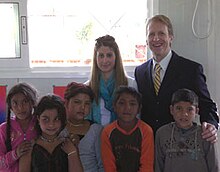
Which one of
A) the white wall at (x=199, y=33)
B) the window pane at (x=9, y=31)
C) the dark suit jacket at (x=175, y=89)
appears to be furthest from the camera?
the window pane at (x=9, y=31)

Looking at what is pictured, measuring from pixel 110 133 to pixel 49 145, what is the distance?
1.06 ft

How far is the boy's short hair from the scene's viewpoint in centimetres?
175

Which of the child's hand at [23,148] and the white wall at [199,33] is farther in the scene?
the white wall at [199,33]

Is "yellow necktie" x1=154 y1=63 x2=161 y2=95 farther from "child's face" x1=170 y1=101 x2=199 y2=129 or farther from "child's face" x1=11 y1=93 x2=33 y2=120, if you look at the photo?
"child's face" x1=11 y1=93 x2=33 y2=120

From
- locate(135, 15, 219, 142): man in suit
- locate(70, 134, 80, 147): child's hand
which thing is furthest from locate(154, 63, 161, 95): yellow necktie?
locate(70, 134, 80, 147): child's hand

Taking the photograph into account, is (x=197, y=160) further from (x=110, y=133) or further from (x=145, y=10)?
(x=145, y=10)

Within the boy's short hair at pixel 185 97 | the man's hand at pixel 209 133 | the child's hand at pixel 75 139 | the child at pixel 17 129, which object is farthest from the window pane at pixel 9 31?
the man's hand at pixel 209 133

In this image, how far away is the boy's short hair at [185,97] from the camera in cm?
175

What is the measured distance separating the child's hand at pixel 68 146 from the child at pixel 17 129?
16cm

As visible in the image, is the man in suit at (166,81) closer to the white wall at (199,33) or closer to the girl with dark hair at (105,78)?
the girl with dark hair at (105,78)

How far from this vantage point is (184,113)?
1746mm

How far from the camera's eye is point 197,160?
1730 millimetres

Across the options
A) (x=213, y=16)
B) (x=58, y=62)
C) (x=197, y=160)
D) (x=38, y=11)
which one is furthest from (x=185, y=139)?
(x=38, y=11)

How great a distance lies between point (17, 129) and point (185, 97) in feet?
2.82
